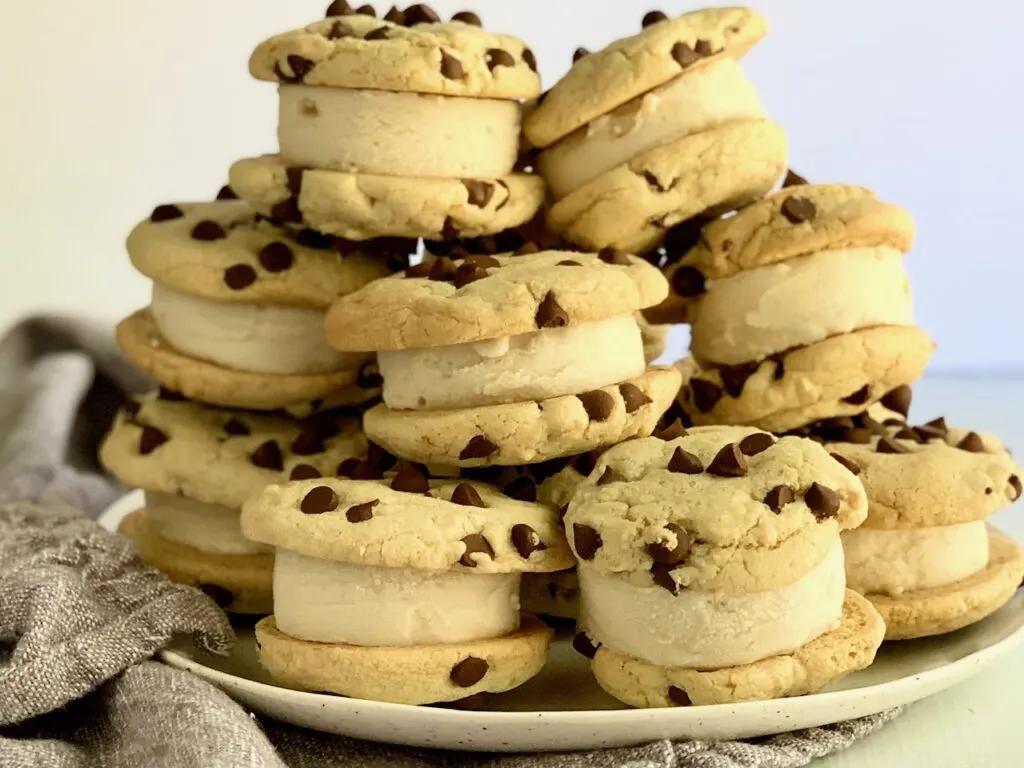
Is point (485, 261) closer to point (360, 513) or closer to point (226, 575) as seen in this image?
point (360, 513)

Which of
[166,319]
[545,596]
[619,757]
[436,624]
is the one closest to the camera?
[619,757]

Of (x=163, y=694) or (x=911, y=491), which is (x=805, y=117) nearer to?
(x=911, y=491)

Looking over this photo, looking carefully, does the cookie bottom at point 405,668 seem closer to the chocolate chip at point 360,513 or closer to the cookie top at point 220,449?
the chocolate chip at point 360,513

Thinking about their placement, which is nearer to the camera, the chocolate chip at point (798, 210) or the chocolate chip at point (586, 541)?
the chocolate chip at point (586, 541)

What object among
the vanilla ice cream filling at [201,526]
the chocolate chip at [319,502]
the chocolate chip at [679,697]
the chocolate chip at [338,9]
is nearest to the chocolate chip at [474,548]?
the chocolate chip at [319,502]

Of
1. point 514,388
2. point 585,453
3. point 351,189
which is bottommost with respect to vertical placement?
point 585,453

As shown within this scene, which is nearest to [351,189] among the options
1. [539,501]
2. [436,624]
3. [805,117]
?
[539,501]

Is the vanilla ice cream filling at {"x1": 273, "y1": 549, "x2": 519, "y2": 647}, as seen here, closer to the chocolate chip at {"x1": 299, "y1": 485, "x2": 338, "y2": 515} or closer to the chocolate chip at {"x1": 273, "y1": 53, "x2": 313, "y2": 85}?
the chocolate chip at {"x1": 299, "y1": 485, "x2": 338, "y2": 515}
